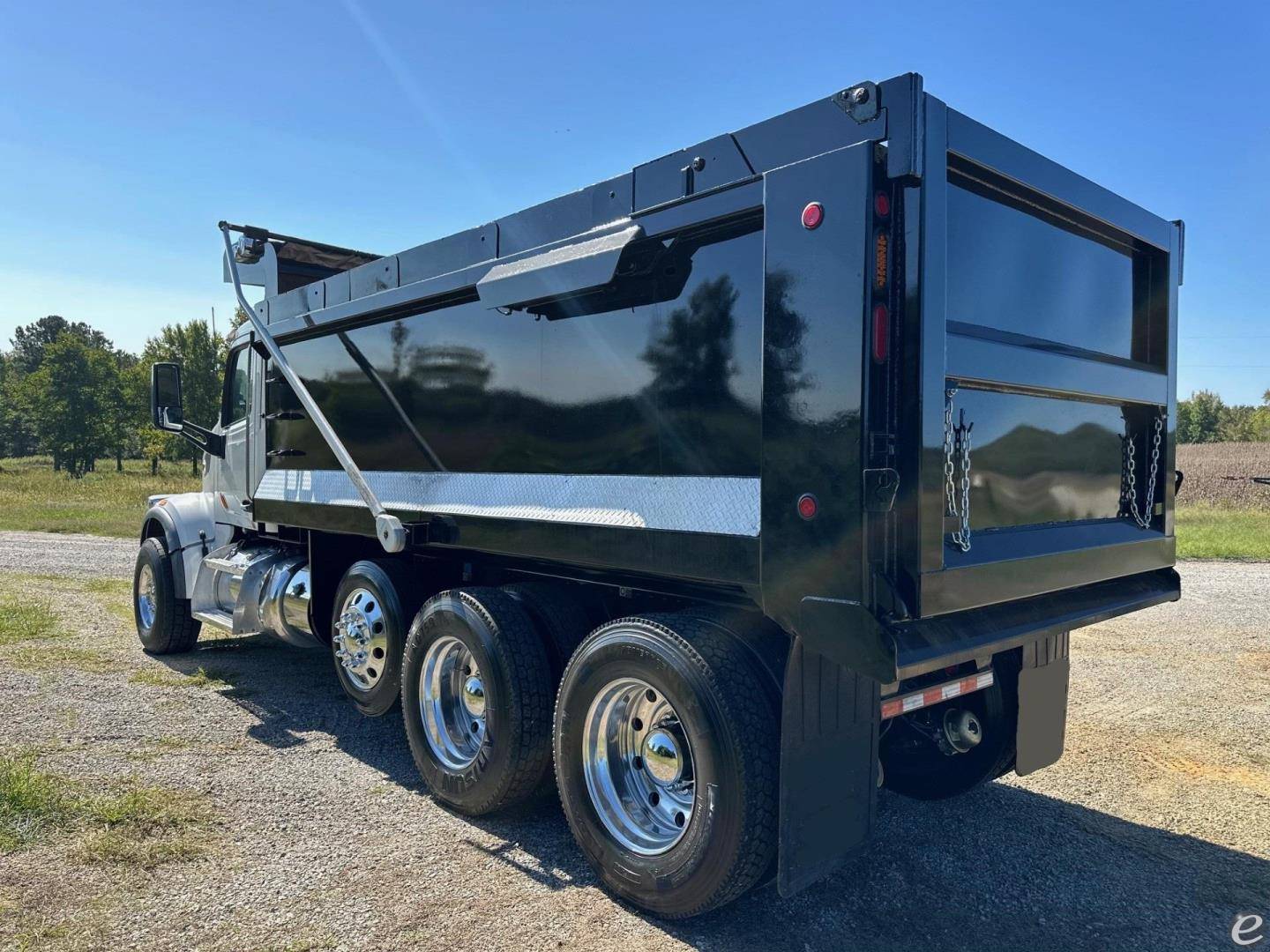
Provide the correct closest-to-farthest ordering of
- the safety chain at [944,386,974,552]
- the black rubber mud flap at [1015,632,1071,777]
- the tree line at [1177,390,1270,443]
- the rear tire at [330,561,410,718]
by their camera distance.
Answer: the safety chain at [944,386,974,552] → the black rubber mud flap at [1015,632,1071,777] → the rear tire at [330,561,410,718] → the tree line at [1177,390,1270,443]

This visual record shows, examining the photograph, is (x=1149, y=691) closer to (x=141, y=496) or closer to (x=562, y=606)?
(x=562, y=606)

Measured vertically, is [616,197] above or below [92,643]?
above

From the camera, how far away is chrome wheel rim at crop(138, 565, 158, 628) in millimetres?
7328

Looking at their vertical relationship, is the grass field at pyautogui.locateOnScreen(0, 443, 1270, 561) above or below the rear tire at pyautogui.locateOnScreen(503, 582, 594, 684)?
below

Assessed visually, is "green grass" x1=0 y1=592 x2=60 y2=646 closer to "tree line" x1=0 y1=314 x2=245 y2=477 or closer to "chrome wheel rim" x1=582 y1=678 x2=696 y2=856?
"chrome wheel rim" x1=582 y1=678 x2=696 y2=856

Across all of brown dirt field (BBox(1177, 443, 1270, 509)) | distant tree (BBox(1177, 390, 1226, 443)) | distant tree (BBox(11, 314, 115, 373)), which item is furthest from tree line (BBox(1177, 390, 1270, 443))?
distant tree (BBox(11, 314, 115, 373))

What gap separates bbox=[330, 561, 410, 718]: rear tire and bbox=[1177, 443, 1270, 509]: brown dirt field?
24.5 m

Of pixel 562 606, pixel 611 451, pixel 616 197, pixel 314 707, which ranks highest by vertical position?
pixel 616 197

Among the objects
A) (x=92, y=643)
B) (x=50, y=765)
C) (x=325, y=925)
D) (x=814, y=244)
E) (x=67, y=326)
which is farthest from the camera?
(x=67, y=326)

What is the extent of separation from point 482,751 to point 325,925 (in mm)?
1001

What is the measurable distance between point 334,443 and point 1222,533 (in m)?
17.9

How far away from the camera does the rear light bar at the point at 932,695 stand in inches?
125

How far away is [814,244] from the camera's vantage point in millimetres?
2631

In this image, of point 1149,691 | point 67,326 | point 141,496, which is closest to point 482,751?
point 1149,691
